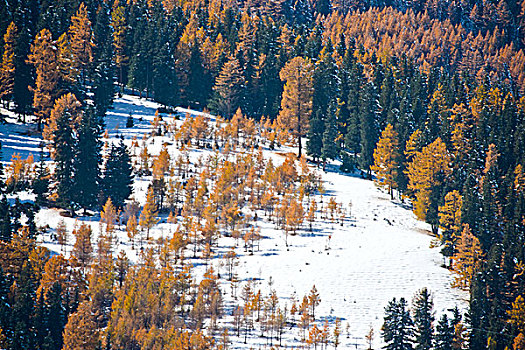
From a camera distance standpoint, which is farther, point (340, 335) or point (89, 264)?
point (89, 264)

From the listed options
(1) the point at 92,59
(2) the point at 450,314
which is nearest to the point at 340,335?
(2) the point at 450,314

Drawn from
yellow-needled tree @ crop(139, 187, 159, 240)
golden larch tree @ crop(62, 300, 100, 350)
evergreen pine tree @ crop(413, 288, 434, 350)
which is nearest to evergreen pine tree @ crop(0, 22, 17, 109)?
yellow-needled tree @ crop(139, 187, 159, 240)

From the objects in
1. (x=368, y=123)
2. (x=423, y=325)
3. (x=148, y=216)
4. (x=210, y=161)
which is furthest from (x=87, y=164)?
(x=368, y=123)

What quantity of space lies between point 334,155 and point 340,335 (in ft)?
126

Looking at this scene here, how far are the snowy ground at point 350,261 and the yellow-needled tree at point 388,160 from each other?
17.7ft

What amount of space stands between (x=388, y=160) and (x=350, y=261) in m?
25.2

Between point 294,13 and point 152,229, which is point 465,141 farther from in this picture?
point 294,13

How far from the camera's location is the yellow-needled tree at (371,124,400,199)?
82812mm

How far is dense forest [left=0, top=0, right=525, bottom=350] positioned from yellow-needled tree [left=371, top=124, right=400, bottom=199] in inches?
10.6

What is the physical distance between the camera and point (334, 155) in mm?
87312

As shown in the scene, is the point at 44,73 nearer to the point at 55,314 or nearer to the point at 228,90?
the point at 228,90

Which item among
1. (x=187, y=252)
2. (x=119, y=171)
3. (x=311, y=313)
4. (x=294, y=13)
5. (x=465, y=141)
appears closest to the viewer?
(x=311, y=313)

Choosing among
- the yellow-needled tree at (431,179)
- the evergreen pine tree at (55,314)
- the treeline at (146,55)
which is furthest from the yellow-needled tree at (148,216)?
the yellow-needled tree at (431,179)

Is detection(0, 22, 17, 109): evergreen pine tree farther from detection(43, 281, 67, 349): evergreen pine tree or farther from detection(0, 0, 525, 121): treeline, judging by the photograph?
detection(43, 281, 67, 349): evergreen pine tree
